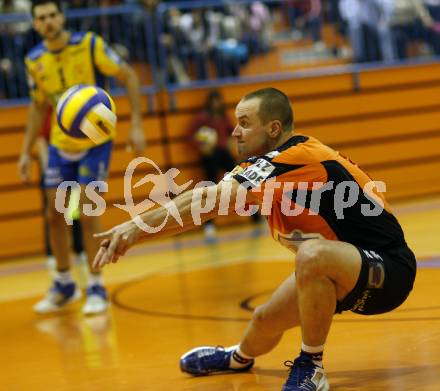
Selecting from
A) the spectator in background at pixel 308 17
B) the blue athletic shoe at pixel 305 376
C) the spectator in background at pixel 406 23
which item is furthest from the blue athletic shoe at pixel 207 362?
the spectator in background at pixel 308 17

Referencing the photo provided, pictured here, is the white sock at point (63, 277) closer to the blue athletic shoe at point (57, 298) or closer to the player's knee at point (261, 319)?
the blue athletic shoe at point (57, 298)

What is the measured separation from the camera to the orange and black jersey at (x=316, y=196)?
4102 mm

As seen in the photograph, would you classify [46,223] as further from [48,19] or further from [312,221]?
[312,221]

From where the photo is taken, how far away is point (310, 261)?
394cm

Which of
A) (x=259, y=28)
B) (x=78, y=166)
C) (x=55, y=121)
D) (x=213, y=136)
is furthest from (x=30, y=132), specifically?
(x=259, y=28)

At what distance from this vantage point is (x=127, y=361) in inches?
208

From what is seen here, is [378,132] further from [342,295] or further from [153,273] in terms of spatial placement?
[342,295]

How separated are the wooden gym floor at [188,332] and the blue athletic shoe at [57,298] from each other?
14 cm

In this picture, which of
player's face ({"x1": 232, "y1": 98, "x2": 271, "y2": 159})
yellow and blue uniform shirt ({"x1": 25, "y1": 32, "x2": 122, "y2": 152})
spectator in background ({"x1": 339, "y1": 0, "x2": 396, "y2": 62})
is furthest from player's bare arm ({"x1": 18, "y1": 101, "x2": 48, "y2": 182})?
spectator in background ({"x1": 339, "y1": 0, "x2": 396, "y2": 62})

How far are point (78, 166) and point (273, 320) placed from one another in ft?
10.8

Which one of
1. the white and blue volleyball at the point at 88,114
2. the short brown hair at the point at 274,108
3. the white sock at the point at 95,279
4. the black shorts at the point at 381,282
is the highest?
the short brown hair at the point at 274,108

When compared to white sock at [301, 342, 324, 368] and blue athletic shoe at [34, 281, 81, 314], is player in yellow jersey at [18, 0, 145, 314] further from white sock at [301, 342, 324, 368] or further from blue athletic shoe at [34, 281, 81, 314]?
white sock at [301, 342, 324, 368]

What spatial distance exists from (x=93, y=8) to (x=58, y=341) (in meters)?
7.11

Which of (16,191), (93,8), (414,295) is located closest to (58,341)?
(414,295)
